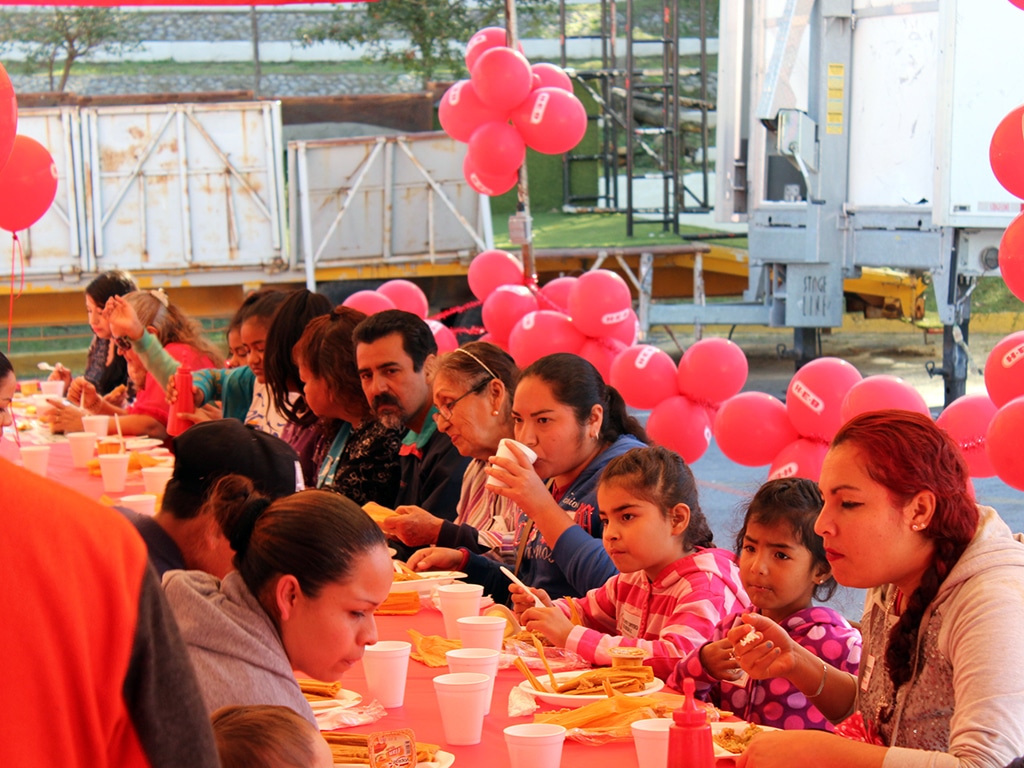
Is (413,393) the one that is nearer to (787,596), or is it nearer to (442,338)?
(787,596)

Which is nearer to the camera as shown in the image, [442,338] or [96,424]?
[96,424]

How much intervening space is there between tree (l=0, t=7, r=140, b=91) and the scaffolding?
8.16 metres

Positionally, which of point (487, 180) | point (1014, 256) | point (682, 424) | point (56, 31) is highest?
point (56, 31)

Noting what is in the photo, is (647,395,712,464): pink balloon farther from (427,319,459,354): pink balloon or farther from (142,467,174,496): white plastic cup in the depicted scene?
(142,467,174,496): white plastic cup

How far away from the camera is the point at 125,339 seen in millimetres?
6070

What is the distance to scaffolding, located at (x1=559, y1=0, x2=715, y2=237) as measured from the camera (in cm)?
1241

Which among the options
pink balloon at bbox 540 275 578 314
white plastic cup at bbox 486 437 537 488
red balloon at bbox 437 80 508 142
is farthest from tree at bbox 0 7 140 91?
white plastic cup at bbox 486 437 537 488

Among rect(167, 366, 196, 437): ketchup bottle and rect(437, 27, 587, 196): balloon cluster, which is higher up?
rect(437, 27, 587, 196): balloon cluster

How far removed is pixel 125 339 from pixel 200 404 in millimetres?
693

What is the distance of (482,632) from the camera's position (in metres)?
2.51

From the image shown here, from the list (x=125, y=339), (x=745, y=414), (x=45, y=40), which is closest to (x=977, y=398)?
(x=745, y=414)

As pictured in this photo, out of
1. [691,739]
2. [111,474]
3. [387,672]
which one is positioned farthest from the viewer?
[111,474]

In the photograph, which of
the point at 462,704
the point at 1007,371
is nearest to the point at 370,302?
the point at 1007,371

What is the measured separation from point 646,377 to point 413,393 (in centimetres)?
145
